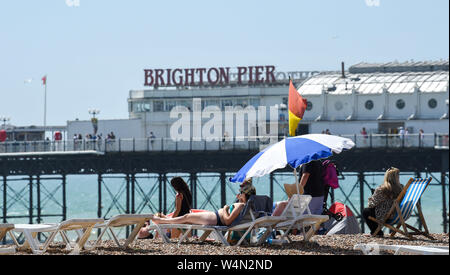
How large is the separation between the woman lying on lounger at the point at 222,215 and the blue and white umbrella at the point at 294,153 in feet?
0.94

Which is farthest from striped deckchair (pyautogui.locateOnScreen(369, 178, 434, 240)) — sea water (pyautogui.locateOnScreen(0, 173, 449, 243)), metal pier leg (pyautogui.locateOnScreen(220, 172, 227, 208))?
sea water (pyautogui.locateOnScreen(0, 173, 449, 243))

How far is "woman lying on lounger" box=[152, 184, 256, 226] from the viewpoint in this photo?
1677 cm

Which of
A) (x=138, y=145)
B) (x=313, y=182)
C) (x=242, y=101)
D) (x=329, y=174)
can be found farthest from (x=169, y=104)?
(x=313, y=182)

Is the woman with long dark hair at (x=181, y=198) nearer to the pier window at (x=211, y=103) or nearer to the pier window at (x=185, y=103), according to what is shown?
the pier window at (x=211, y=103)

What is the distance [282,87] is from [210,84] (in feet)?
15.3

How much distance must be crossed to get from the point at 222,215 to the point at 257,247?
2.83ft

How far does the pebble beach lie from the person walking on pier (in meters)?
0.39

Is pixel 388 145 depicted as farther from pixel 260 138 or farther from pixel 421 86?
pixel 421 86

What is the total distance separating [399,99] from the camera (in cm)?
5841

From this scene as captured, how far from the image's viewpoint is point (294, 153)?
16.7 m

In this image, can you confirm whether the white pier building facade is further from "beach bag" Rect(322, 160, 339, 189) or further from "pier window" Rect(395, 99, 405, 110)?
"beach bag" Rect(322, 160, 339, 189)

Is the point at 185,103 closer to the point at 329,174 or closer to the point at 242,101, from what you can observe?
the point at 242,101
